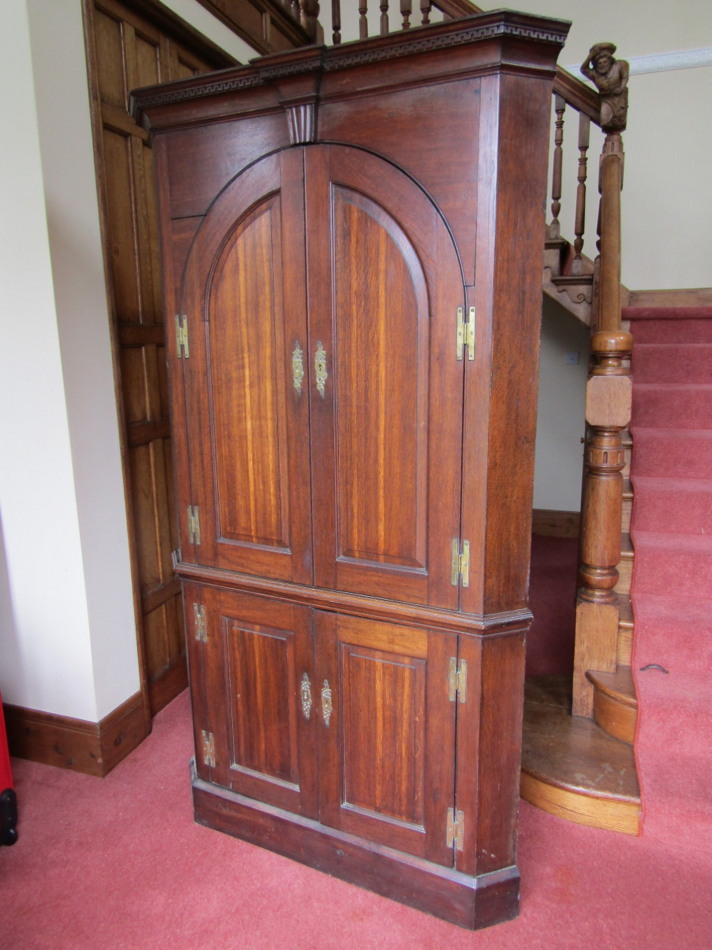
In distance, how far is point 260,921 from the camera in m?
1.73

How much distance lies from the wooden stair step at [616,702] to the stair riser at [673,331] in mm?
1657

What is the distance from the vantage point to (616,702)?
215cm

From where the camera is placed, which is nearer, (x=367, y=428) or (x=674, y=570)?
(x=367, y=428)

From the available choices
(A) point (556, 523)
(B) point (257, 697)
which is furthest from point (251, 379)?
(A) point (556, 523)

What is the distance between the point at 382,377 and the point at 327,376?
5.9 inches

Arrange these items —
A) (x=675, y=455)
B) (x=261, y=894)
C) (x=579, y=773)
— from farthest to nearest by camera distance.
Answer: (x=675, y=455) → (x=579, y=773) → (x=261, y=894)

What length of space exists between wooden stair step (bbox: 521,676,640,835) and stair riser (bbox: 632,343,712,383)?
162 centimetres

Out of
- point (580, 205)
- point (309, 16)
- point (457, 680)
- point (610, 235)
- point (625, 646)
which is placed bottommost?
point (625, 646)

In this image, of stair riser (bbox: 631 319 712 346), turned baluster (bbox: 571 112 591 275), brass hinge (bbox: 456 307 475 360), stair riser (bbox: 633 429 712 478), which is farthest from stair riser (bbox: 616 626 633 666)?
turned baluster (bbox: 571 112 591 275)

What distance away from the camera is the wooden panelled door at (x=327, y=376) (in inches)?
58.5

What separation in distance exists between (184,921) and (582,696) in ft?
4.79

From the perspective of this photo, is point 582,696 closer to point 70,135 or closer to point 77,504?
point 77,504

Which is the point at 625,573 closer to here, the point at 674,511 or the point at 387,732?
the point at 674,511

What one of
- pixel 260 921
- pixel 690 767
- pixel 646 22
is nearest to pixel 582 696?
pixel 690 767
